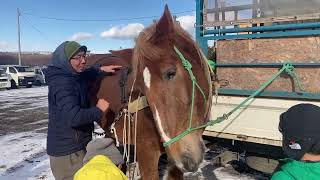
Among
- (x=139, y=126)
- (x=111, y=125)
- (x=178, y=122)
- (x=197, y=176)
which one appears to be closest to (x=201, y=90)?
(x=178, y=122)

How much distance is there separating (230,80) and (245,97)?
0.27 metres

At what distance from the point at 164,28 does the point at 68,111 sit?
42.8 inches

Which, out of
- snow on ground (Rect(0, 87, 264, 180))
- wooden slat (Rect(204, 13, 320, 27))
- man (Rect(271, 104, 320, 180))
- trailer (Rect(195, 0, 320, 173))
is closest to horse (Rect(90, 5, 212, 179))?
man (Rect(271, 104, 320, 180))

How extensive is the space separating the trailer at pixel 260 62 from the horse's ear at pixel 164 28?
1060mm

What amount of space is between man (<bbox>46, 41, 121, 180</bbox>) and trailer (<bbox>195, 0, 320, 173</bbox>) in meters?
1.36

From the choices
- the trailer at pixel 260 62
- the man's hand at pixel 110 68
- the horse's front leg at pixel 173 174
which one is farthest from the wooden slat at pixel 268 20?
the horse's front leg at pixel 173 174

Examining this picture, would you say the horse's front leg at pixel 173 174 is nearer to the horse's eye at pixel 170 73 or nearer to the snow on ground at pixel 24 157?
the horse's eye at pixel 170 73

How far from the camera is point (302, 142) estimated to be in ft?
5.36

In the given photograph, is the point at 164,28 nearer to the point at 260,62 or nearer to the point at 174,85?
the point at 174,85

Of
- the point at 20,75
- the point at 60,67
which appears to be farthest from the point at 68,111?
the point at 20,75

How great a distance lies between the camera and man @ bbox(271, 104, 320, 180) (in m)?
1.61

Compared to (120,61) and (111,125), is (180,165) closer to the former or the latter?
(111,125)

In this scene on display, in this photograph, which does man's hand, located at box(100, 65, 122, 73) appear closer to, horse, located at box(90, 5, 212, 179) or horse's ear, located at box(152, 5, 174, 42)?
horse, located at box(90, 5, 212, 179)

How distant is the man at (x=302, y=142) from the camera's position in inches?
63.4
